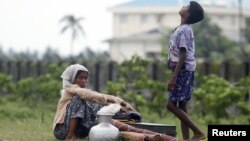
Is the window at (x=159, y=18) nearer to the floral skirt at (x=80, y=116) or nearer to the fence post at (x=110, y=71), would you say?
the fence post at (x=110, y=71)

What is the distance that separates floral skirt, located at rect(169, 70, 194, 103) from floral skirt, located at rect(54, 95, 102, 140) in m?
1.01

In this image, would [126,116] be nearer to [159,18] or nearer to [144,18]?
[159,18]

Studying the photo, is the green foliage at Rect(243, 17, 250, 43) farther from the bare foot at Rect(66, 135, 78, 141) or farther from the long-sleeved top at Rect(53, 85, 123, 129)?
the bare foot at Rect(66, 135, 78, 141)

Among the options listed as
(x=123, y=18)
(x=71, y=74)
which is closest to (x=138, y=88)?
(x=71, y=74)

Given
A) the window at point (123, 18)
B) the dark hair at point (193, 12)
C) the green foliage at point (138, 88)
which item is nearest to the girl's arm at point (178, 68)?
the dark hair at point (193, 12)

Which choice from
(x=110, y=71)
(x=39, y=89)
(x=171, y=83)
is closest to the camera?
(x=171, y=83)

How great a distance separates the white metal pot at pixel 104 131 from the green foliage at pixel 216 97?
31.9 ft

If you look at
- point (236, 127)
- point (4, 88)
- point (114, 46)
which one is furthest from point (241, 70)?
point (114, 46)

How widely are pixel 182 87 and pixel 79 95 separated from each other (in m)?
1.32

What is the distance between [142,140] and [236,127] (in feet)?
3.79

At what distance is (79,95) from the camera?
10.3 meters

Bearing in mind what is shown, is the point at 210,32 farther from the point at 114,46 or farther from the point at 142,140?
the point at 142,140

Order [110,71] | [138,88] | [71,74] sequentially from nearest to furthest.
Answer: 1. [71,74]
2. [138,88]
3. [110,71]

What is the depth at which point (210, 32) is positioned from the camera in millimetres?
64250
